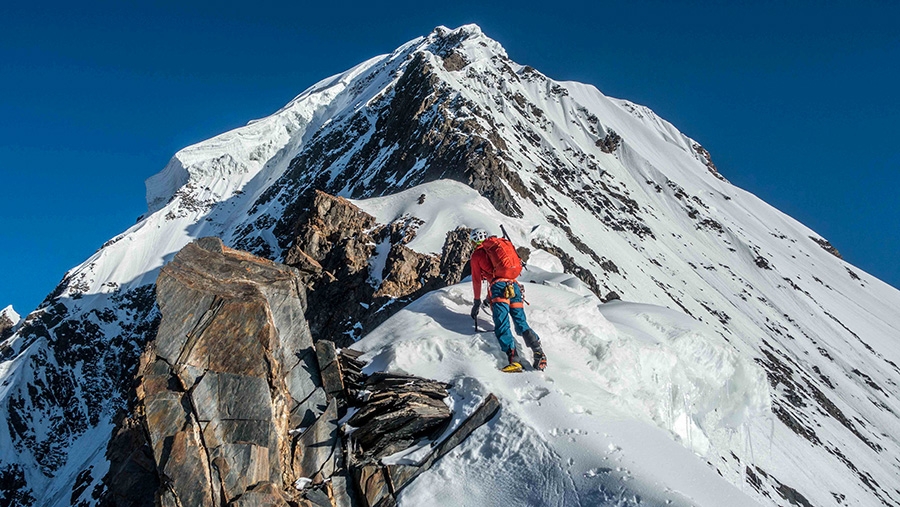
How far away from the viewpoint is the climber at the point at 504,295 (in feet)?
29.5

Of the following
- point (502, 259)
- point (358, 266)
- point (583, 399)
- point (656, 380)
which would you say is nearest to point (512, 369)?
point (583, 399)

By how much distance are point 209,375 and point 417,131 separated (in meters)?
41.1

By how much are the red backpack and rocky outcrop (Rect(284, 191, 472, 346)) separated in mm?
10191

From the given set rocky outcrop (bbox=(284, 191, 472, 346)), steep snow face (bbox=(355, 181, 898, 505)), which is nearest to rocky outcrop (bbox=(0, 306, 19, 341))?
rocky outcrop (bbox=(284, 191, 472, 346))

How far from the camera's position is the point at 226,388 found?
793 cm

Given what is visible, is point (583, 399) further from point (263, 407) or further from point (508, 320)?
point (263, 407)

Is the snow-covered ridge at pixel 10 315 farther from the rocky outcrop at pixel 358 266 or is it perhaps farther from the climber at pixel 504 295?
the climber at pixel 504 295

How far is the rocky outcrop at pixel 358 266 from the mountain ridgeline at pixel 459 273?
3.9 inches

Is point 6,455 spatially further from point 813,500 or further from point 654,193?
point 654,193

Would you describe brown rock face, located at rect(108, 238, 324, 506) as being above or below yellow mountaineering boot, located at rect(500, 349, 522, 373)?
below

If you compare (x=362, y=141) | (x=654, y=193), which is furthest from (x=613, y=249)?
(x=362, y=141)

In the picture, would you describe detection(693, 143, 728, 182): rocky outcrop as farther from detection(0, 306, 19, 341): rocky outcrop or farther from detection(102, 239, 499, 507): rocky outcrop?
detection(0, 306, 19, 341): rocky outcrop

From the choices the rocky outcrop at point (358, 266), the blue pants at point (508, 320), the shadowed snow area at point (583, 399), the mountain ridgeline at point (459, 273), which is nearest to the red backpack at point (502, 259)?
the blue pants at point (508, 320)

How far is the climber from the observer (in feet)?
29.5
